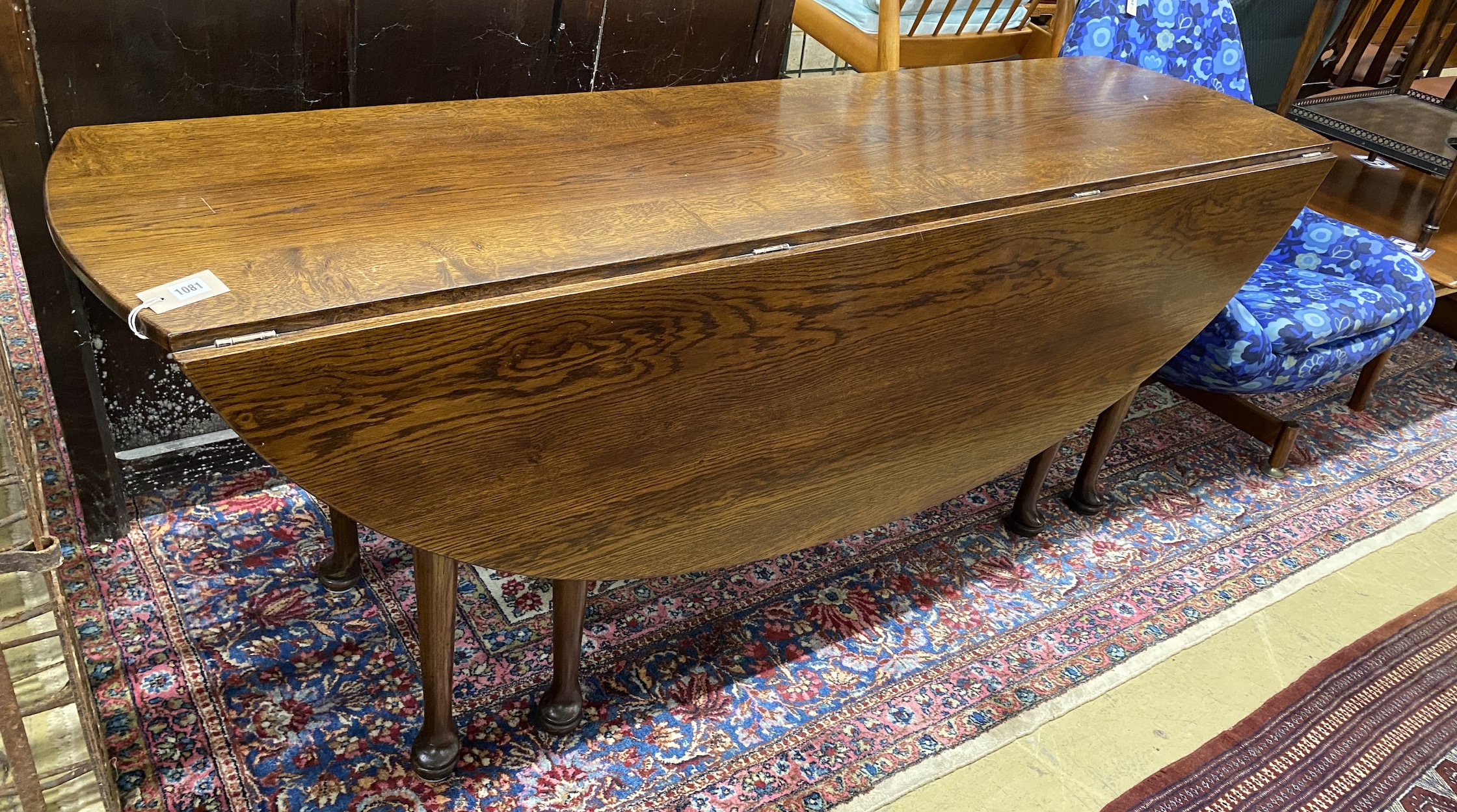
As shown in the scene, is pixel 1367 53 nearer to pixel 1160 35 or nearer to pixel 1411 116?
pixel 1411 116

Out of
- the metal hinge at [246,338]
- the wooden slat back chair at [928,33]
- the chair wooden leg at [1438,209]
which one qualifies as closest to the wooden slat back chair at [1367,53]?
the chair wooden leg at [1438,209]

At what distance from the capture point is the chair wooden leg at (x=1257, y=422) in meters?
2.23

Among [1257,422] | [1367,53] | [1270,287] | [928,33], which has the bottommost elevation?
[1257,422]

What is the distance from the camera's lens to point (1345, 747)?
5.35 feet

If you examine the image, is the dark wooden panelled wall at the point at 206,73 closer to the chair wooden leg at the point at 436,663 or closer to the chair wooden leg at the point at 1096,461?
the chair wooden leg at the point at 436,663

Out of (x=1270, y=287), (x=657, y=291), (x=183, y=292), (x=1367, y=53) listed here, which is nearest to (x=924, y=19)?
(x=1270, y=287)

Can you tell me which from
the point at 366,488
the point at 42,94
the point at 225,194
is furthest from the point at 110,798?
the point at 42,94

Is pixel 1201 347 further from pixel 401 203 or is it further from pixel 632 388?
pixel 401 203

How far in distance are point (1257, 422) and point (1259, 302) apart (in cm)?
39

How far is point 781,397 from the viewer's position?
1.23 m

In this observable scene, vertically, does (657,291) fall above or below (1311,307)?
above

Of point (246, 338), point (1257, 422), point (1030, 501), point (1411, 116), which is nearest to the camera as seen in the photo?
point (246, 338)

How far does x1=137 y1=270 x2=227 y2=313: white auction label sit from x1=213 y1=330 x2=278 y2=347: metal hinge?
5cm

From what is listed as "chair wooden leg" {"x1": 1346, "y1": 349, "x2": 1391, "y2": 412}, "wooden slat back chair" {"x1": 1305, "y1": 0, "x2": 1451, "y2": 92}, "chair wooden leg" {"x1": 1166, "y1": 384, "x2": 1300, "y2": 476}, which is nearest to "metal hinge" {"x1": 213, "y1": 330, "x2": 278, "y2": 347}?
"chair wooden leg" {"x1": 1166, "y1": 384, "x2": 1300, "y2": 476}
